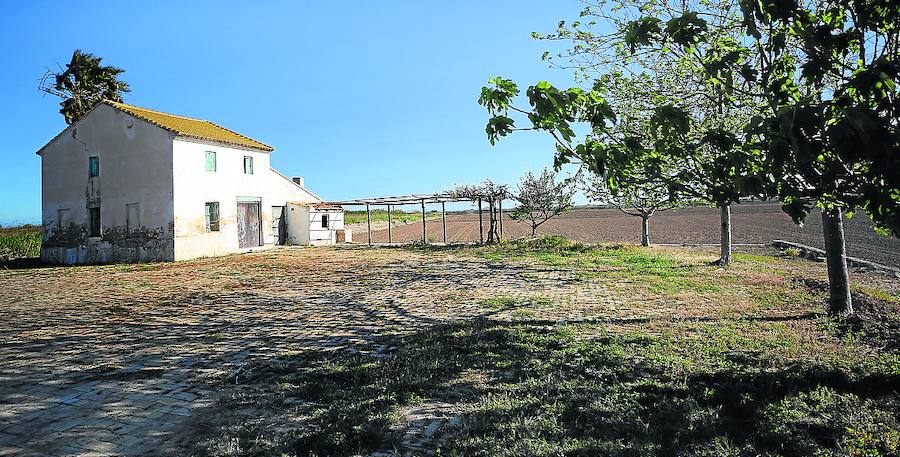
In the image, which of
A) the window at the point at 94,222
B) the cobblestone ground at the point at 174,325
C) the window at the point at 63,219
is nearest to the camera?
the cobblestone ground at the point at 174,325

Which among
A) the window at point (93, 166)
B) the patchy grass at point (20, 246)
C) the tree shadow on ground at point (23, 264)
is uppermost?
the window at point (93, 166)

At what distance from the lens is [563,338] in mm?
7430

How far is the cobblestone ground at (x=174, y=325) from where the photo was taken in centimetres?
472

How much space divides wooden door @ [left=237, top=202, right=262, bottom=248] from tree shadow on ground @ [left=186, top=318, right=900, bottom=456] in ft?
74.0

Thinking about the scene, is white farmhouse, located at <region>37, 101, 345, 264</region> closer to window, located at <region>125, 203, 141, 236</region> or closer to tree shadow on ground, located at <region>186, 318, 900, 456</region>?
window, located at <region>125, 203, 141, 236</region>

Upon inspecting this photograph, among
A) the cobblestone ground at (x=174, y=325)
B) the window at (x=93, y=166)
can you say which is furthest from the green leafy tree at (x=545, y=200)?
the window at (x=93, y=166)

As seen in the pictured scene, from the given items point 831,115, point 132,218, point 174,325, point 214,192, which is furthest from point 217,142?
point 831,115

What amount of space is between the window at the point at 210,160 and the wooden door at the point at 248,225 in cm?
252

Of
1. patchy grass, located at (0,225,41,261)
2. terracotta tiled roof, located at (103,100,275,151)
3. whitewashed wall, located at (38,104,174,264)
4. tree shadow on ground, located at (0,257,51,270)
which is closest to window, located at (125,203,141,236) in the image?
whitewashed wall, located at (38,104,174,264)

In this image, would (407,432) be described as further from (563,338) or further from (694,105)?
(694,105)

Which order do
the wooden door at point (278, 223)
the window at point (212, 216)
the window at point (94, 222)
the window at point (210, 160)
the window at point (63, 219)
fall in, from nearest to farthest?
the window at point (212, 216) < the window at point (210, 160) < the window at point (94, 222) < the window at point (63, 219) < the wooden door at point (278, 223)

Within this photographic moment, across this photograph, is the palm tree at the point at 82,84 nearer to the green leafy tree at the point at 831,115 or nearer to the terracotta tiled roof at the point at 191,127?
the terracotta tiled roof at the point at 191,127

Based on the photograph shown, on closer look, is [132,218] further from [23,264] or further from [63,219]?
[23,264]

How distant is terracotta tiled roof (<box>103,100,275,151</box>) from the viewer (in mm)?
23897
